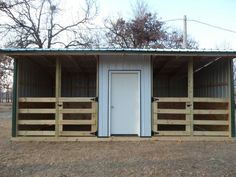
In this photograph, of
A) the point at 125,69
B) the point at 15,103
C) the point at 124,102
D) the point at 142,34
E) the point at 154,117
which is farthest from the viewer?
the point at 142,34

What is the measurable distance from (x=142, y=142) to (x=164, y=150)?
1194 millimetres

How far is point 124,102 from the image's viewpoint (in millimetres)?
8164

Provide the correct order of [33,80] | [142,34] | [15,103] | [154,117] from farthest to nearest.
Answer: [142,34] < [33,80] < [154,117] < [15,103]

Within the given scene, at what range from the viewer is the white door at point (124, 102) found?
26.5ft

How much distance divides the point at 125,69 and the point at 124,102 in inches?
41.0

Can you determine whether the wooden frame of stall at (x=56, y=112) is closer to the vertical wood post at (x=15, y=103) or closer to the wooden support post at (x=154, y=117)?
the vertical wood post at (x=15, y=103)

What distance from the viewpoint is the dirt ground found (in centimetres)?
456

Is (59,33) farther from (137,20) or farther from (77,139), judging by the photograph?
(77,139)

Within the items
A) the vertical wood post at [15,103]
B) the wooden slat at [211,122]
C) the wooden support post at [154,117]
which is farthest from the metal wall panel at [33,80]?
the wooden slat at [211,122]

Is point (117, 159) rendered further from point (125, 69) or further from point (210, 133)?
point (210, 133)

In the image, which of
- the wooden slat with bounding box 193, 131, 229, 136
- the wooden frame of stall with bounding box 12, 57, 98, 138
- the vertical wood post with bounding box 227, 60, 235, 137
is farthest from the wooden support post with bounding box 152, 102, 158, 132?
the vertical wood post with bounding box 227, 60, 235, 137

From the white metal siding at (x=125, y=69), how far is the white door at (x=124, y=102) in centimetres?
19

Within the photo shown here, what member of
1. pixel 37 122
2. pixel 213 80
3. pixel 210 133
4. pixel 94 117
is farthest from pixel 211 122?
pixel 37 122

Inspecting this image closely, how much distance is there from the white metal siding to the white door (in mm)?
188
